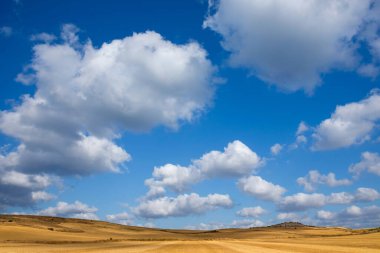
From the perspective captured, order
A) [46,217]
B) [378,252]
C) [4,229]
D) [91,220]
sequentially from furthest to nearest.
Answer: [91,220], [46,217], [4,229], [378,252]

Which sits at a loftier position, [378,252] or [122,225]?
[122,225]

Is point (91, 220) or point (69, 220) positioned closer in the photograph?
point (69, 220)

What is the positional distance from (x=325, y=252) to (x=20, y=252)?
1065 inches

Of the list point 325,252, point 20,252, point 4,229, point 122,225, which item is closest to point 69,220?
point 122,225

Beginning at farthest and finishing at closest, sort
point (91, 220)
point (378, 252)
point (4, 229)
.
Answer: point (91, 220) → point (4, 229) → point (378, 252)

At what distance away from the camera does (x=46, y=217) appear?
182 meters

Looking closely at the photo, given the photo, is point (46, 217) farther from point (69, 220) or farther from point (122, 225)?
point (122, 225)

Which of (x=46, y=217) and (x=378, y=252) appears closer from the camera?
(x=378, y=252)

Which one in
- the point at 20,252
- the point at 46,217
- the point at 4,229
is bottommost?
the point at 20,252

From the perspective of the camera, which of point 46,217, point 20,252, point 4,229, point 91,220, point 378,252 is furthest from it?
point 91,220

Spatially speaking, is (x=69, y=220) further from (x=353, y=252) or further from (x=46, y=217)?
(x=353, y=252)

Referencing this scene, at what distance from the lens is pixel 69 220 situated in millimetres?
183375

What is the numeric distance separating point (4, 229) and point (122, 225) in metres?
100

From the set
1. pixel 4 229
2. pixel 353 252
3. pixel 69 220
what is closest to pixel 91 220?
pixel 69 220
